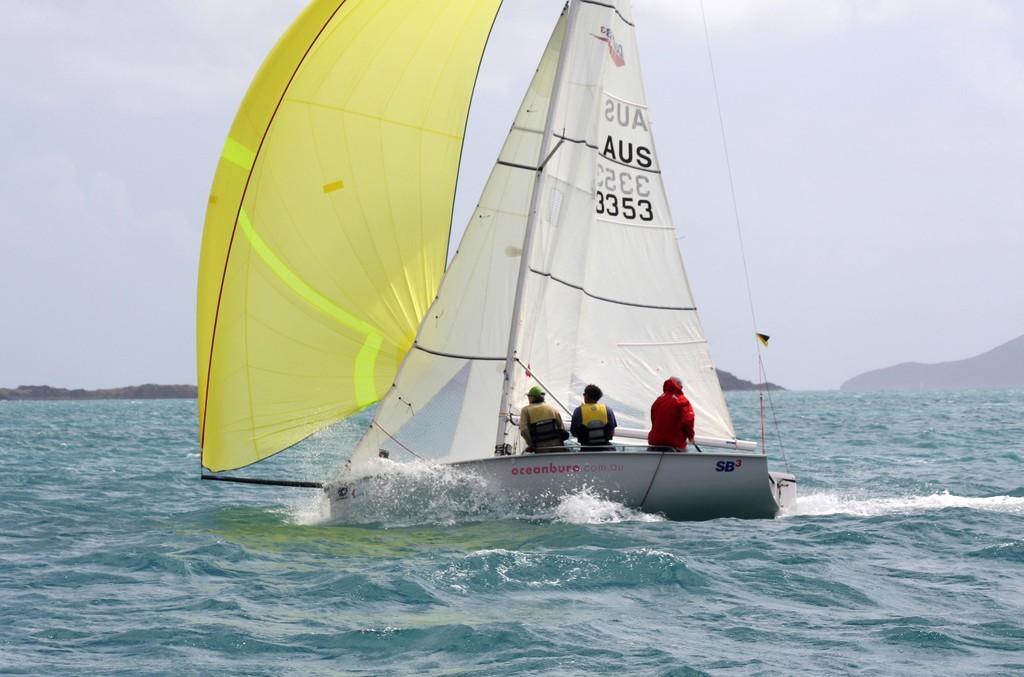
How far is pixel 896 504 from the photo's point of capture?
12344 millimetres

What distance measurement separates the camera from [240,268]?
1102 cm

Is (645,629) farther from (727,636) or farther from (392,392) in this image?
(392,392)

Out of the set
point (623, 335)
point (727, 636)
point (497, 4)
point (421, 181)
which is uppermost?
point (497, 4)

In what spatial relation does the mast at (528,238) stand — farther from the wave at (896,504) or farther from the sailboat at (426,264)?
the wave at (896,504)

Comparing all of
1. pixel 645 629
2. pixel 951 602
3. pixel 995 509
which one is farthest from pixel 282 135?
pixel 995 509

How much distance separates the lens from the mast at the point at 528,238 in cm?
1116

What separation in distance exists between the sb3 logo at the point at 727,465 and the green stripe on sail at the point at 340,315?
3301mm

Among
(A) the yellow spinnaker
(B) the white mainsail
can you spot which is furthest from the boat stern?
(A) the yellow spinnaker

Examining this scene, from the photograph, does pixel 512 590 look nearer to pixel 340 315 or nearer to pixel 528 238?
pixel 340 315

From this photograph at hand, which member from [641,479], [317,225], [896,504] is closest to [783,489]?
[896,504]

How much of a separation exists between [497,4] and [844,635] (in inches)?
284

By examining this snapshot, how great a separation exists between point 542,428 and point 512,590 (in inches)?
116

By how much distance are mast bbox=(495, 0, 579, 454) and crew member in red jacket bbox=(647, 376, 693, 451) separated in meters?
1.37

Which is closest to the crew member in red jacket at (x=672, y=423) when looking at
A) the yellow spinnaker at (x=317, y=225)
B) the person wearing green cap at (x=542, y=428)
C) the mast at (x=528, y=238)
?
the person wearing green cap at (x=542, y=428)
